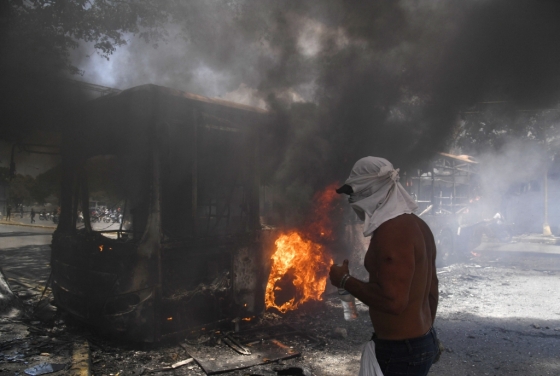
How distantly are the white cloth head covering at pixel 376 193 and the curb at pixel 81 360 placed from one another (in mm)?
3408

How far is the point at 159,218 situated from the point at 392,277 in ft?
11.7

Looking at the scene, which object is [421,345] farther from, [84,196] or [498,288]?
[498,288]

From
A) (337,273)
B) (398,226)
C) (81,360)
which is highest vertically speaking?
(398,226)

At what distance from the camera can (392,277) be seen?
1.87 metres

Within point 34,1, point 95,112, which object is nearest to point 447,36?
point 95,112

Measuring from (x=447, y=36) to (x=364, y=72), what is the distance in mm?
1667

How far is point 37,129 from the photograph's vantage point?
21.0 ft

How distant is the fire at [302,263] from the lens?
21.0 ft

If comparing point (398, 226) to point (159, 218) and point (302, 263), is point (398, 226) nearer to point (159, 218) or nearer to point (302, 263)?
point (159, 218)

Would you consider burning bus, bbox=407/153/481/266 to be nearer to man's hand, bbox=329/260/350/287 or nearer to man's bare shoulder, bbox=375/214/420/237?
man's hand, bbox=329/260/350/287

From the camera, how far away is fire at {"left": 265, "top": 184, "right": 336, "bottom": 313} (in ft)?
21.0

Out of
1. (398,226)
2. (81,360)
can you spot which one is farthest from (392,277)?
(81,360)

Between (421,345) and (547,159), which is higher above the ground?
(547,159)

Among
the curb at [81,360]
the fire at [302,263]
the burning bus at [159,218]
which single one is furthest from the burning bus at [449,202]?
the curb at [81,360]
